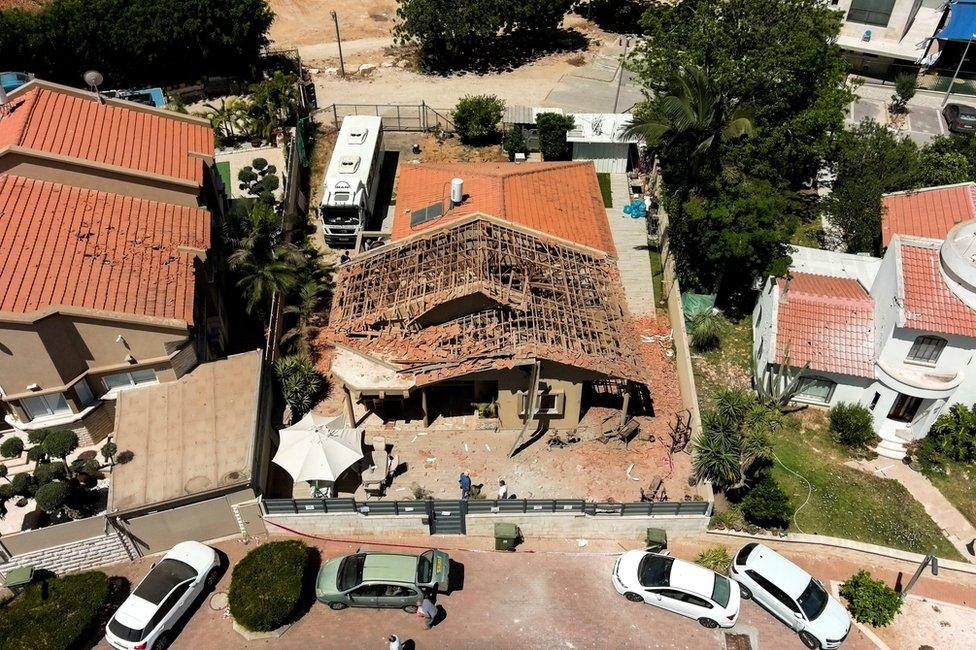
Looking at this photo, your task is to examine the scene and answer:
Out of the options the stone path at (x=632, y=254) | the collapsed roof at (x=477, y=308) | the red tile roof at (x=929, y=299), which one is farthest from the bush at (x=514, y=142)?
the red tile roof at (x=929, y=299)

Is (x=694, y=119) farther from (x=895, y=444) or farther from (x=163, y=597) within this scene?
(x=163, y=597)

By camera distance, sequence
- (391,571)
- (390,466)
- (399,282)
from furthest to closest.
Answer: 1. (399,282)
2. (390,466)
3. (391,571)

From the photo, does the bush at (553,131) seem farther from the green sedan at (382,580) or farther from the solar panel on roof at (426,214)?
the green sedan at (382,580)

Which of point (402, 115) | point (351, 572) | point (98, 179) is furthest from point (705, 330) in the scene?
point (98, 179)

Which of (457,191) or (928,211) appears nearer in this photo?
(457,191)

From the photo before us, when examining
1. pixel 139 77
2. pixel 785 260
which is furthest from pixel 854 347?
pixel 139 77

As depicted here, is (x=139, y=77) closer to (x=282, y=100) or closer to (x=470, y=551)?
(x=282, y=100)

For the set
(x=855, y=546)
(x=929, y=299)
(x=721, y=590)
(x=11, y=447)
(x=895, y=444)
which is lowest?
(x=11, y=447)
